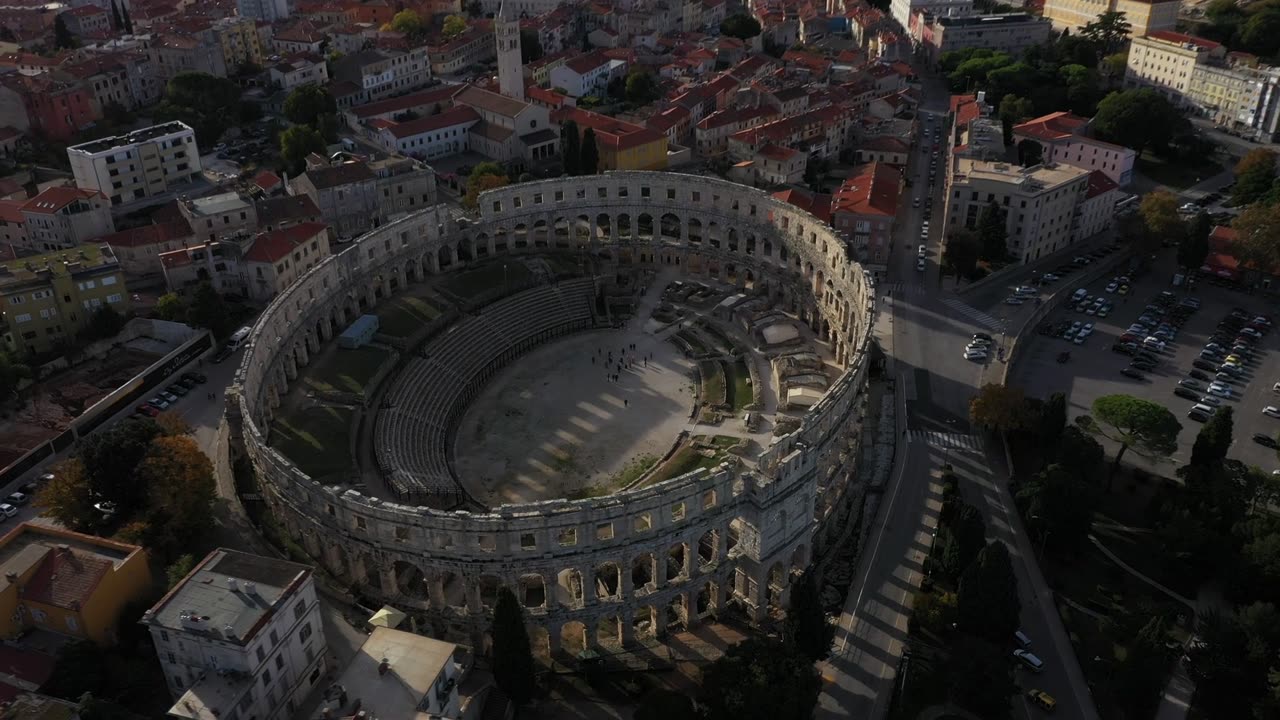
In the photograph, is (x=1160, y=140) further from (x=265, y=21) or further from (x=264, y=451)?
(x=265, y=21)

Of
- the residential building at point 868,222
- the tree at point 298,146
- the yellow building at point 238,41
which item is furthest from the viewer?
the yellow building at point 238,41

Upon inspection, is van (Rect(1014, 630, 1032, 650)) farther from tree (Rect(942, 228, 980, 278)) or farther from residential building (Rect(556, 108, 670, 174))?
residential building (Rect(556, 108, 670, 174))

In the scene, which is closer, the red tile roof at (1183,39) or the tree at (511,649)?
the tree at (511,649)

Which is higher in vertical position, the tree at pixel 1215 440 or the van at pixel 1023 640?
the tree at pixel 1215 440

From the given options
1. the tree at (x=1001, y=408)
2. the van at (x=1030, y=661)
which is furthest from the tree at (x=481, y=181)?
the van at (x=1030, y=661)

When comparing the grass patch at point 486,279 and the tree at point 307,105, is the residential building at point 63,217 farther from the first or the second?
the grass patch at point 486,279
